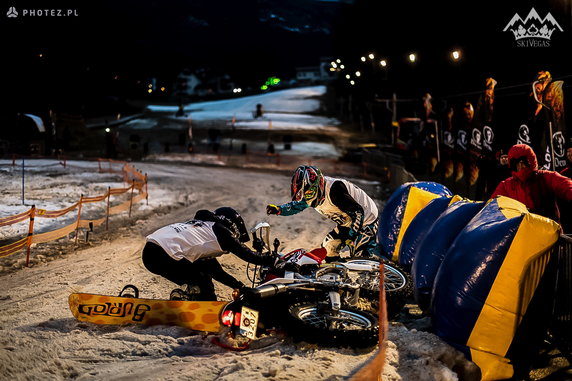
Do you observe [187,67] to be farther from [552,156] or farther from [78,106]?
[552,156]

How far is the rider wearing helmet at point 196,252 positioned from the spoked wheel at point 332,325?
815mm

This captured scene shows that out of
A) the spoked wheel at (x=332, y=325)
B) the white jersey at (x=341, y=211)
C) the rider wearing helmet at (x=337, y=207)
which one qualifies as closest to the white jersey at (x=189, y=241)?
the rider wearing helmet at (x=337, y=207)

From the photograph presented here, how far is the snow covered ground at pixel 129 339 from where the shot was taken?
470cm

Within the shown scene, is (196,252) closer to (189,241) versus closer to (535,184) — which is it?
(189,241)

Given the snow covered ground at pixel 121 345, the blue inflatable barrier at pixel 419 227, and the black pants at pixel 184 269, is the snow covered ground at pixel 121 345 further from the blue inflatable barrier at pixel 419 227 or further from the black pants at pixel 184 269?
the blue inflatable barrier at pixel 419 227

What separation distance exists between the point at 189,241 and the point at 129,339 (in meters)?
1.27

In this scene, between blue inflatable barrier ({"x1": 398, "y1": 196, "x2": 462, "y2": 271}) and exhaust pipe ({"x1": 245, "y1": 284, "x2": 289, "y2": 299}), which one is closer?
exhaust pipe ({"x1": 245, "y1": 284, "x2": 289, "y2": 299})

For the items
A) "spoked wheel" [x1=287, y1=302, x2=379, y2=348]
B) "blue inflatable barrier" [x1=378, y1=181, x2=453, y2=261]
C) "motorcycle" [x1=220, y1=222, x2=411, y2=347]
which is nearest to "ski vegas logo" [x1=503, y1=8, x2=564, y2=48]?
"blue inflatable barrier" [x1=378, y1=181, x2=453, y2=261]

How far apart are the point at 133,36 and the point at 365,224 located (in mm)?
91448

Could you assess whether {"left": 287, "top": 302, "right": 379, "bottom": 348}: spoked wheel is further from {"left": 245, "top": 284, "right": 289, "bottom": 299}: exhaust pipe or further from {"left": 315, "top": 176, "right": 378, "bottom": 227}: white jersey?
{"left": 315, "top": 176, "right": 378, "bottom": 227}: white jersey

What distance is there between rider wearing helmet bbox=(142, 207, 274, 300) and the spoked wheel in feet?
2.67

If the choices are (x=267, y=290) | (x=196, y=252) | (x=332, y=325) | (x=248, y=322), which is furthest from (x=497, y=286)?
(x=196, y=252)

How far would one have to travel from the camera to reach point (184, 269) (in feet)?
19.6

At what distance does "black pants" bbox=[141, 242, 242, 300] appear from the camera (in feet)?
19.3
